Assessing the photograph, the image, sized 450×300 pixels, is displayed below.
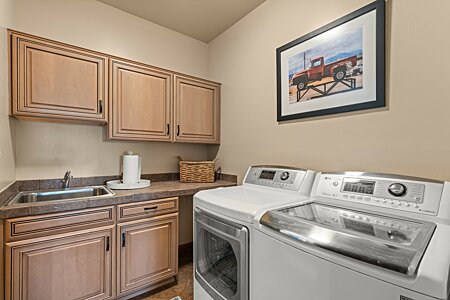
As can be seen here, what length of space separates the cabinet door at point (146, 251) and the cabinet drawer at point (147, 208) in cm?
5

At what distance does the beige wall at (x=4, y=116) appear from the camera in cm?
140

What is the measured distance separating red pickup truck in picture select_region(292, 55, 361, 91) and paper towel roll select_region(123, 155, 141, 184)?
5.23 ft

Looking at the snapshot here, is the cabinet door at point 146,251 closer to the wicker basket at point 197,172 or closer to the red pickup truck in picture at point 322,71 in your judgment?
the wicker basket at point 197,172

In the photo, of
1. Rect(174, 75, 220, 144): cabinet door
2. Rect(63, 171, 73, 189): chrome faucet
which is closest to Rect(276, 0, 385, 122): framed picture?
Rect(174, 75, 220, 144): cabinet door

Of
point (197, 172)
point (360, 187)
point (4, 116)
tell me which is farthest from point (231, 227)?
point (4, 116)

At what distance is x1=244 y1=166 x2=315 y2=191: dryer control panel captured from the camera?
156 centimetres

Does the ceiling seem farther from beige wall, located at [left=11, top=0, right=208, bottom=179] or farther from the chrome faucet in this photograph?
the chrome faucet

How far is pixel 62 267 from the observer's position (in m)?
1.48

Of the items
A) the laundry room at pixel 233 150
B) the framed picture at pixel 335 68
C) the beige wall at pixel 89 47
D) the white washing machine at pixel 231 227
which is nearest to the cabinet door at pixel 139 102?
the laundry room at pixel 233 150

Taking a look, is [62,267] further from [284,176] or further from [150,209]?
[284,176]

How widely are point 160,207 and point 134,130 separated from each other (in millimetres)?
757

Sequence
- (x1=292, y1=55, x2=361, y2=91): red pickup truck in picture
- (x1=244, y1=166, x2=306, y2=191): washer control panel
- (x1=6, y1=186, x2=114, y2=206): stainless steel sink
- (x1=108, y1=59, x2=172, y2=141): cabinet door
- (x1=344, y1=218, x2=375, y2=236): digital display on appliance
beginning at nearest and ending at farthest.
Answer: (x1=344, y1=218, x2=375, y2=236): digital display on appliance < (x1=292, y1=55, x2=361, y2=91): red pickup truck in picture < (x1=244, y1=166, x2=306, y2=191): washer control panel < (x1=6, y1=186, x2=114, y2=206): stainless steel sink < (x1=108, y1=59, x2=172, y2=141): cabinet door

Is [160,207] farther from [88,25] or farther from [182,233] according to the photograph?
[88,25]

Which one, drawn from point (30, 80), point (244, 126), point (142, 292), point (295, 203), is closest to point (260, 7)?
point (244, 126)
